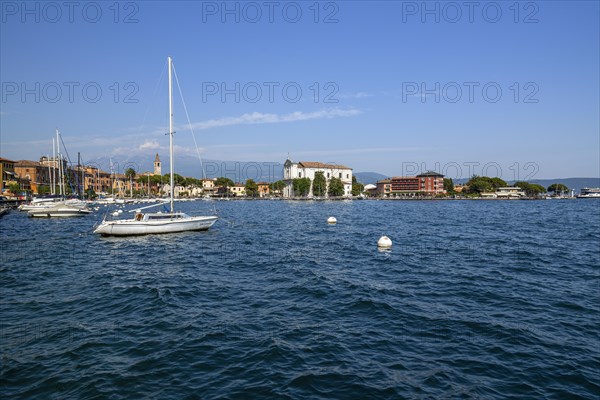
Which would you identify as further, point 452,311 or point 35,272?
point 35,272

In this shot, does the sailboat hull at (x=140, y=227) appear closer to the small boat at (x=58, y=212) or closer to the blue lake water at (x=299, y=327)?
the blue lake water at (x=299, y=327)

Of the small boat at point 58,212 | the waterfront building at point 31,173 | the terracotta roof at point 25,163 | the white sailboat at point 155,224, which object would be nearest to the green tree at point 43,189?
the waterfront building at point 31,173

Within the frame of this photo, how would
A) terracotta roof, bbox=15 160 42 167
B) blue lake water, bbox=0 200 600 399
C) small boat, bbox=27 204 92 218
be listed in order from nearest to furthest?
blue lake water, bbox=0 200 600 399 → small boat, bbox=27 204 92 218 → terracotta roof, bbox=15 160 42 167

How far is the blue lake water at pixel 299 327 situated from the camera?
9.88 meters

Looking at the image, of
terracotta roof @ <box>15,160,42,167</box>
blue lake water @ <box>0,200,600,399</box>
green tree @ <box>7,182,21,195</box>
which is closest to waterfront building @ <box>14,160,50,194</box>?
terracotta roof @ <box>15,160,42,167</box>

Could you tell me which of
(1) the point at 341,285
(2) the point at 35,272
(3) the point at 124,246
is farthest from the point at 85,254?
(1) the point at 341,285

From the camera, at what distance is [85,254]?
98.2ft

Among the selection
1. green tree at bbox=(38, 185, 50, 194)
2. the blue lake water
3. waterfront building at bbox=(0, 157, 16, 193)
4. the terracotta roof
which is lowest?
the blue lake water

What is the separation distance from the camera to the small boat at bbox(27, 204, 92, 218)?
66.3m

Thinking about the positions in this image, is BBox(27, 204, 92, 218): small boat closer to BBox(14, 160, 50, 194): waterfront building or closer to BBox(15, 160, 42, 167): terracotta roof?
BBox(14, 160, 50, 194): waterfront building

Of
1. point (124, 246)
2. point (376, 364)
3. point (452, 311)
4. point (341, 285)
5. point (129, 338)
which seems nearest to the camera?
point (376, 364)

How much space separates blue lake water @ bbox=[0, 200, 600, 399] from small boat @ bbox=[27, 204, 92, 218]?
45027mm

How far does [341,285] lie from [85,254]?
20.9 meters

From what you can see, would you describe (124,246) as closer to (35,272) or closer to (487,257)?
(35,272)
